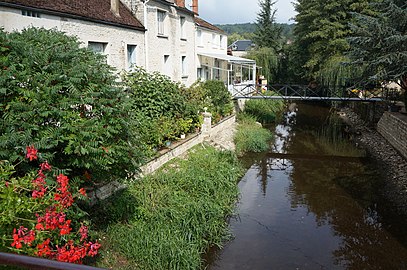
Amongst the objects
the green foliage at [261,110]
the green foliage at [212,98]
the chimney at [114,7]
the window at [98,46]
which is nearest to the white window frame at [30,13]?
the window at [98,46]

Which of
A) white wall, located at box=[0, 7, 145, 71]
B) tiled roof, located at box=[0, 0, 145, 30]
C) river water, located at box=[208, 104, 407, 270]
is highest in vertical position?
tiled roof, located at box=[0, 0, 145, 30]

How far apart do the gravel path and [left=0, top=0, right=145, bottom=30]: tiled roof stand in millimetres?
13878

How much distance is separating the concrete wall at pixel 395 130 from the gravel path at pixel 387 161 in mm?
290

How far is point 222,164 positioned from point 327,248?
216 inches

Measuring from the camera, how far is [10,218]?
431 centimetres

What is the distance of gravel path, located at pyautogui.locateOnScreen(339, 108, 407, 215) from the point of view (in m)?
13.8

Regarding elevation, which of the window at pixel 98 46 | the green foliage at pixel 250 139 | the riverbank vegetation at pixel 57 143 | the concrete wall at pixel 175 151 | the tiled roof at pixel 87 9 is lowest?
the green foliage at pixel 250 139

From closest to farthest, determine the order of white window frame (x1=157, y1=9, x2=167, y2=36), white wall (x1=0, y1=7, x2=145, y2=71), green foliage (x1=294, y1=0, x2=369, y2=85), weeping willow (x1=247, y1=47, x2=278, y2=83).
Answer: white wall (x1=0, y1=7, x2=145, y2=71) → white window frame (x1=157, y1=9, x2=167, y2=36) → green foliage (x1=294, y1=0, x2=369, y2=85) → weeping willow (x1=247, y1=47, x2=278, y2=83)

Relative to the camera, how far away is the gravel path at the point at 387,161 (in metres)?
13.8

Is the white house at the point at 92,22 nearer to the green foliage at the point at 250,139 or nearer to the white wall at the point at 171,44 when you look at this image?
→ the white wall at the point at 171,44

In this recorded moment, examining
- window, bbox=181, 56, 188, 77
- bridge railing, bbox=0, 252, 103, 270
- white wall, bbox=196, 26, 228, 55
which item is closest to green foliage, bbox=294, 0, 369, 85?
white wall, bbox=196, 26, 228, 55

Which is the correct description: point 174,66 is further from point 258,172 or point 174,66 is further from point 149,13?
point 258,172

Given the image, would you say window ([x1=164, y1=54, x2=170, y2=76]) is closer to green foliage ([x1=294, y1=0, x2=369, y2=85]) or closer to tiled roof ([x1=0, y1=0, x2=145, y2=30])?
tiled roof ([x1=0, y1=0, x2=145, y2=30])

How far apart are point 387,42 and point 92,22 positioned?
1386cm
